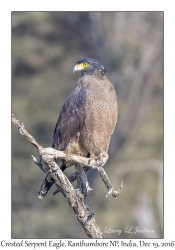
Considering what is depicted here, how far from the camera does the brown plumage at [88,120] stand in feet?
19.9

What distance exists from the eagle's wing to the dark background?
31.0 ft

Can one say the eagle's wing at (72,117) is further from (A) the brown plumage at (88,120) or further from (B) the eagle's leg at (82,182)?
(B) the eagle's leg at (82,182)

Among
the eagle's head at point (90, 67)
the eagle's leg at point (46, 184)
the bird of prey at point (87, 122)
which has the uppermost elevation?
the eagle's head at point (90, 67)

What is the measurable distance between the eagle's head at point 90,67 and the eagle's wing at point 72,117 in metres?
0.27

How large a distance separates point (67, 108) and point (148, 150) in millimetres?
11723

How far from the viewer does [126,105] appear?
17.4 metres

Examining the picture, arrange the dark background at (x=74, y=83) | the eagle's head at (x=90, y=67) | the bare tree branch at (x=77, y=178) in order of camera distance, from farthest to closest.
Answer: the dark background at (x=74, y=83) < the eagle's head at (x=90, y=67) < the bare tree branch at (x=77, y=178)

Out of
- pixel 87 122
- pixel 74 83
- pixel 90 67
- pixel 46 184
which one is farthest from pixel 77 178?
pixel 74 83

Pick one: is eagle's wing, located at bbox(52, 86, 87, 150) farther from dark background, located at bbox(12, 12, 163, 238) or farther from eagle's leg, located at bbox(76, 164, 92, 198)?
dark background, located at bbox(12, 12, 163, 238)

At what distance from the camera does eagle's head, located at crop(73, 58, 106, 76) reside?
637 centimetres

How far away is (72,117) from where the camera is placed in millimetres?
6105

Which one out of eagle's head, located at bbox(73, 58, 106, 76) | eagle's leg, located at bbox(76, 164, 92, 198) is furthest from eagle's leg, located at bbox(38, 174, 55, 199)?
eagle's head, located at bbox(73, 58, 106, 76)

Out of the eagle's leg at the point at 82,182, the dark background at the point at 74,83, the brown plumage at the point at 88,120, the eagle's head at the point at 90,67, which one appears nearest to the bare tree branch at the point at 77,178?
the eagle's leg at the point at 82,182

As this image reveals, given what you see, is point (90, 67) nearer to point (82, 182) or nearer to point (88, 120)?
point (88, 120)
